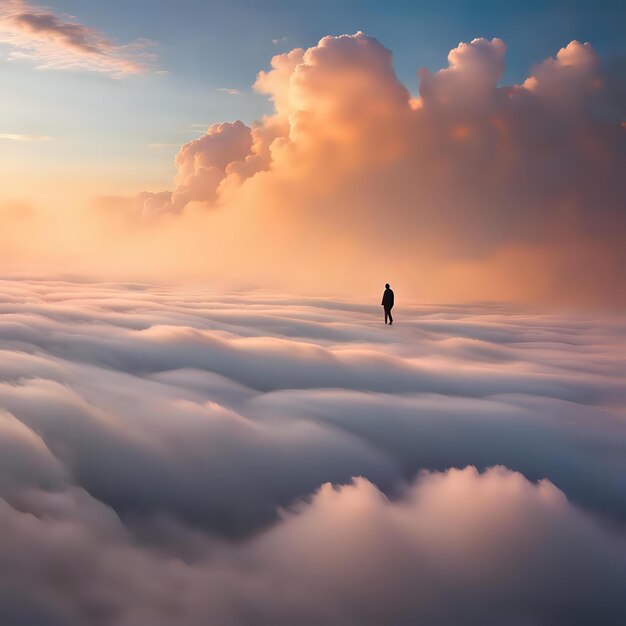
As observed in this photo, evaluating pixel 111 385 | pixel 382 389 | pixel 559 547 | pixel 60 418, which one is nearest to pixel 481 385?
pixel 382 389

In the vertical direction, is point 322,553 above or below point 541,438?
below

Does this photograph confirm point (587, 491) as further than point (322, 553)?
Yes

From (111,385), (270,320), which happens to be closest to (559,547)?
(111,385)

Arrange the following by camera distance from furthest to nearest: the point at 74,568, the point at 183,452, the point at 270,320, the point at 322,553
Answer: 1. the point at 270,320
2. the point at 183,452
3. the point at 322,553
4. the point at 74,568

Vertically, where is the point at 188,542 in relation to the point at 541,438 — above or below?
below

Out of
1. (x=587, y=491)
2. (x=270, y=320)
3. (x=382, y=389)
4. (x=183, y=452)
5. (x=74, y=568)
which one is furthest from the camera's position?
(x=270, y=320)

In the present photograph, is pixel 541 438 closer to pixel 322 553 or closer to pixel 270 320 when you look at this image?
pixel 322 553

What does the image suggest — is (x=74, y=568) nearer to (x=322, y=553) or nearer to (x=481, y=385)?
(x=322, y=553)

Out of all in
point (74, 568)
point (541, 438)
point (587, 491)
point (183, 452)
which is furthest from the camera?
point (541, 438)

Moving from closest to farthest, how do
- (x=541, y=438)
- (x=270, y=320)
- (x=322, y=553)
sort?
(x=322, y=553) → (x=541, y=438) → (x=270, y=320)
